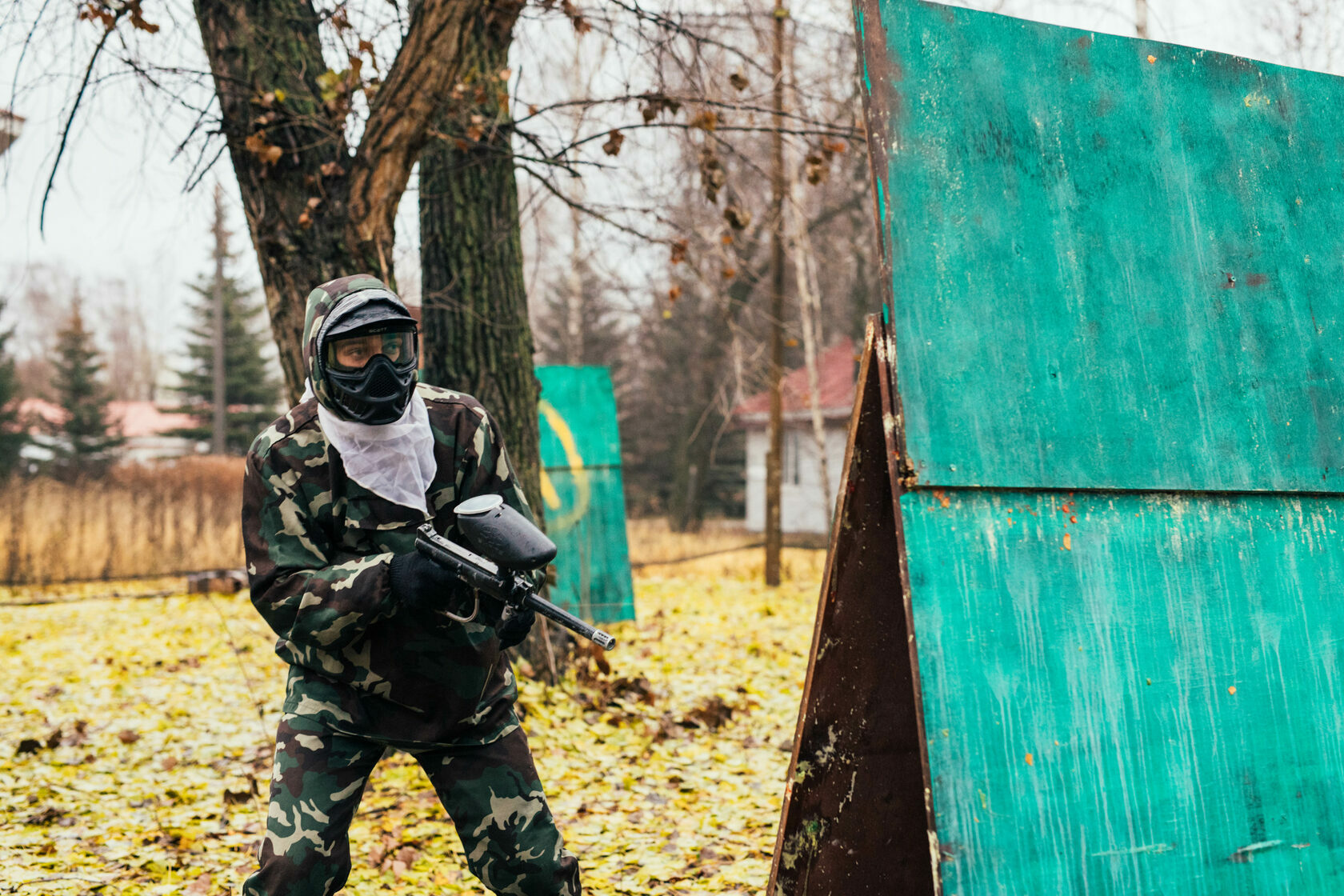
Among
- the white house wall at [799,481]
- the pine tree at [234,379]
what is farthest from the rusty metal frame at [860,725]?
the pine tree at [234,379]

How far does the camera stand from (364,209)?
4691 millimetres

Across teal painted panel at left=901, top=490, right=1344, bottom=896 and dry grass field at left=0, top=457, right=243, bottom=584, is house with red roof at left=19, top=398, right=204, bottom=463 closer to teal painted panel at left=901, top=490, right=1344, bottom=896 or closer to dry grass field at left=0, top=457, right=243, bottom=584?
dry grass field at left=0, top=457, right=243, bottom=584

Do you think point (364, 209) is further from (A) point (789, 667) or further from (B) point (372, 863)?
(A) point (789, 667)

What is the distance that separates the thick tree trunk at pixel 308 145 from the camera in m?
4.60

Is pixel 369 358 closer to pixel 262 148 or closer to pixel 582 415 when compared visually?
pixel 262 148

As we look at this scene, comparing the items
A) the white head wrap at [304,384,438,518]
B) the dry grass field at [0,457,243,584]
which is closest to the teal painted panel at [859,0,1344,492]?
the white head wrap at [304,384,438,518]

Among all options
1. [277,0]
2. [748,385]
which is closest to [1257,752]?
[277,0]

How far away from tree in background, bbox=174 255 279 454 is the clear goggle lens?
30.8m

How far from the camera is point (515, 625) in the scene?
7.73ft

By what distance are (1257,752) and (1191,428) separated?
787mm

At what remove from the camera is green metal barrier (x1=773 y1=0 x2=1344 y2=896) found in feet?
7.27

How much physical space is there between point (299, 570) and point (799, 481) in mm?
25281

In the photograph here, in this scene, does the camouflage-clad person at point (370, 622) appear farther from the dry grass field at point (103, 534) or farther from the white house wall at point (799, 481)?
the white house wall at point (799, 481)

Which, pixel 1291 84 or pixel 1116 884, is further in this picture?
pixel 1291 84
